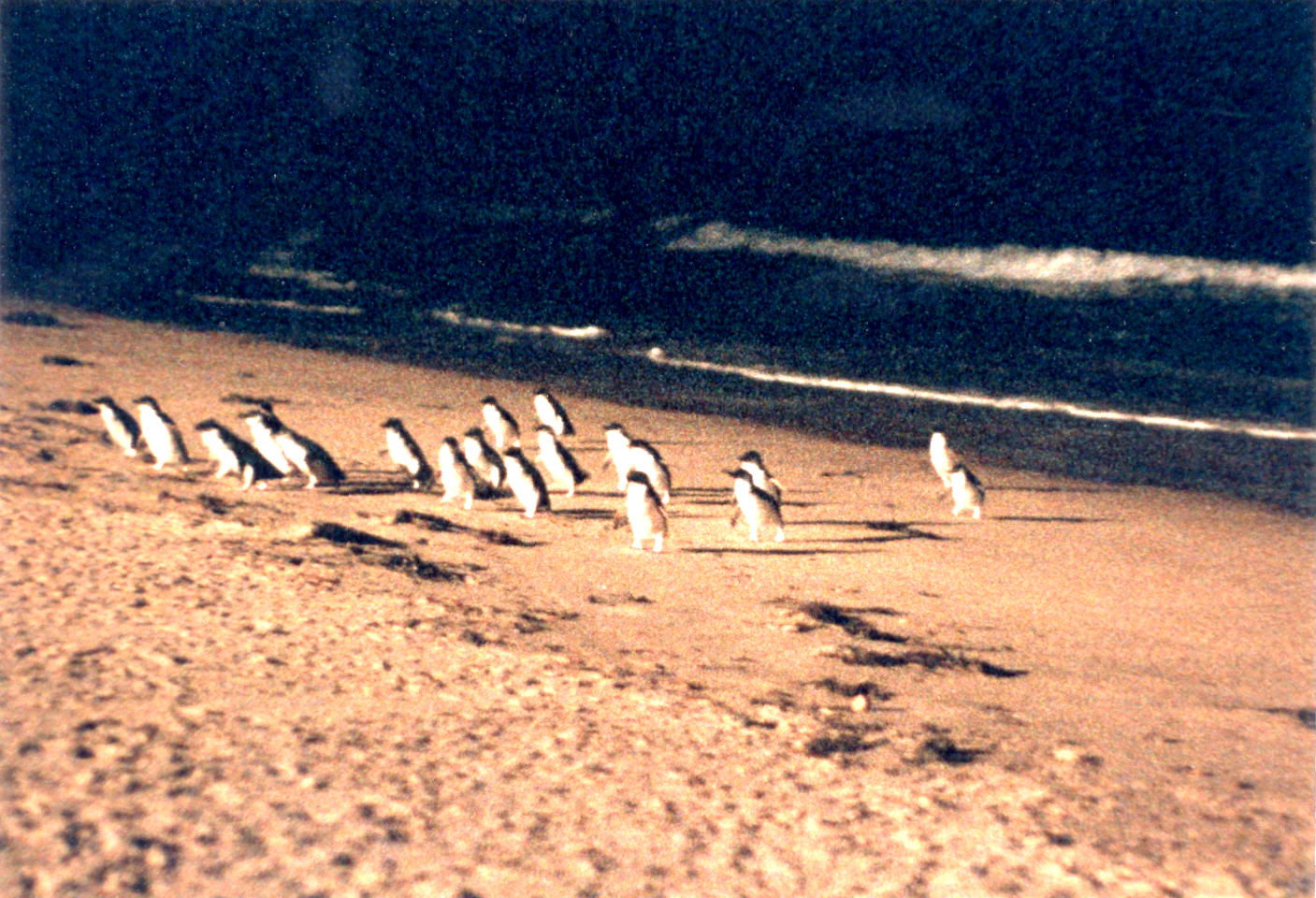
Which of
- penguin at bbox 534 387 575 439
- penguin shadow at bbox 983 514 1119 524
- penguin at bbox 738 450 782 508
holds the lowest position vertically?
penguin shadow at bbox 983 514 1119 524

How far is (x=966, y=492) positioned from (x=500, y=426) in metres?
5.00

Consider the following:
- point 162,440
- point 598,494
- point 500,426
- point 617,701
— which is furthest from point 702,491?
point 617,701

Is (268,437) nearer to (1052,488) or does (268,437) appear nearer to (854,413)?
(1052,488)

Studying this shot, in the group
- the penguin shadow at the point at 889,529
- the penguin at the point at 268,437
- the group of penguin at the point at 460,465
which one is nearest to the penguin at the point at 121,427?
the group of penguin at the point at 460,465

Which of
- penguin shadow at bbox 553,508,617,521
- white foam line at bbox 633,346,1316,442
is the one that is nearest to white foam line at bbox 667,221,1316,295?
white foam line at bbox 633,346,1316,442

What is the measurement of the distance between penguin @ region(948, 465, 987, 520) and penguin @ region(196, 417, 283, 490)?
236 inches

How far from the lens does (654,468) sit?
34.9 ft

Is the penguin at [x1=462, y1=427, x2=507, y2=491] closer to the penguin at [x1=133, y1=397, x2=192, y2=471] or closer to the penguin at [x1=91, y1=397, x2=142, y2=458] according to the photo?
the penguin at [x1=133, y1=397, x2=192, y2=471]

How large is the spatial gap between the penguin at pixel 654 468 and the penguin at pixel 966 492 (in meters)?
2.59

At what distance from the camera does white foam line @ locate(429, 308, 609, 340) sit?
2389 centimetres

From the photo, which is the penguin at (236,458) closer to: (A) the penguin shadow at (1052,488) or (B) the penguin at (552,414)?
(B) the penguin at (552,414)

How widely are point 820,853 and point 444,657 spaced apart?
2358mm

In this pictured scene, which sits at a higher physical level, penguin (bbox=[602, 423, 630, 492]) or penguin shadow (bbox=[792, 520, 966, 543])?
penguin (bbox=[602, 423, 630, 492])

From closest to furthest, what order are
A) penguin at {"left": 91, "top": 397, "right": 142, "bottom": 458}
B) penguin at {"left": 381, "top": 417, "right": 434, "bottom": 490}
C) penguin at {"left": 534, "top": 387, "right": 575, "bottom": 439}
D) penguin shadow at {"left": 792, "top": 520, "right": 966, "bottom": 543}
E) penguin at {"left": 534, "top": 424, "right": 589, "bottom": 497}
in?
penguin shadow at {"left": 792, "top": 520, "right": 966, "bottom": 543}
penguin at {"left": 91, "top": 397, "right": 142, "bottom": 458}
penguin at {"left": 381, "top": 417, "right": 434, "bottom": 490}
penguin at {"left": 534, "top": 424, "right": 589, "bottom": 497}
penguin at {"left": 534, "top": 387, "right": 575, "bottom": 439}
